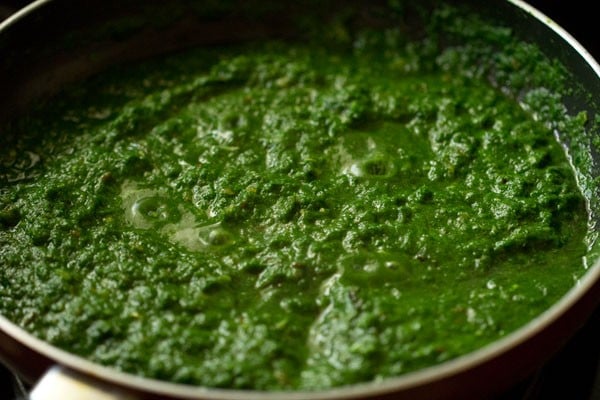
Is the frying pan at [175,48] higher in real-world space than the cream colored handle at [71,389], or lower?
higher

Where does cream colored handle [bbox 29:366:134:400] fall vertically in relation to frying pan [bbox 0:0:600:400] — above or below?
below

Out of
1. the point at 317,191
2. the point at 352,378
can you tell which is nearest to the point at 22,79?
the point at 317,191

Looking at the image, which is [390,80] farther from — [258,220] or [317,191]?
[258,220]

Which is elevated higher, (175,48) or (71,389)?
(175,48)

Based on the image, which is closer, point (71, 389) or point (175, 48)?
point (71, 389)
